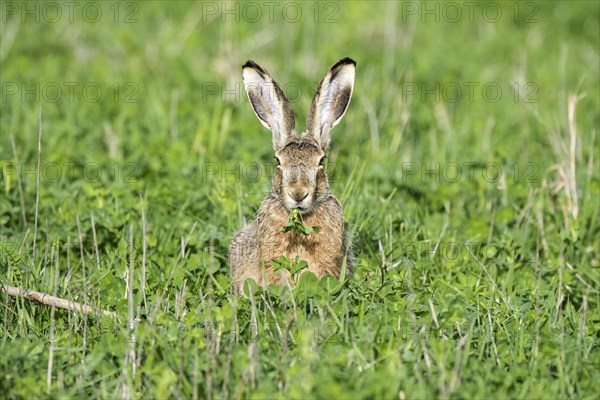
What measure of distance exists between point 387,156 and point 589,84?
2.99m

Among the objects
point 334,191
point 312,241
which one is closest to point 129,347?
point 312,241

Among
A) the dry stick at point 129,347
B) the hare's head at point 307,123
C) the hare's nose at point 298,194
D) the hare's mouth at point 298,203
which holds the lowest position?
the dry stick at point 129,347

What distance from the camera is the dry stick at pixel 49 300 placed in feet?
15.1

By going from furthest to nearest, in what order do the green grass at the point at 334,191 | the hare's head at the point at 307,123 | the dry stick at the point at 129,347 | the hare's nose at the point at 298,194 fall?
the hare's head at the point at 307,123, the hare's nose at the point at 298,194, the green grass at the point at 334,191, the dry stick at the point at 129,347

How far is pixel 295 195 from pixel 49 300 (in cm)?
131

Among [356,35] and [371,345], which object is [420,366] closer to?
[371,345]

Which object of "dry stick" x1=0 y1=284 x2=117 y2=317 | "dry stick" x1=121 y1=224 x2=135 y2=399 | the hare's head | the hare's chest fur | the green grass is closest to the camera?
"dry stick" x1=121 y1=224 x2=135 y2=399

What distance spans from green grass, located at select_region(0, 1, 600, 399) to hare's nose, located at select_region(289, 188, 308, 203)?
0.42m

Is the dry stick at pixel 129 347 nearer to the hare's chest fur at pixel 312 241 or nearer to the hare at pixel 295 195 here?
the hare at pixel 295 195

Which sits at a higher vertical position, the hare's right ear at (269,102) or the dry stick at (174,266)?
the hare's right ear at (269,102)

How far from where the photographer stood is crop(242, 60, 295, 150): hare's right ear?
18.4 ft

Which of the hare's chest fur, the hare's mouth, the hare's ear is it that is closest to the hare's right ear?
the hare's ear

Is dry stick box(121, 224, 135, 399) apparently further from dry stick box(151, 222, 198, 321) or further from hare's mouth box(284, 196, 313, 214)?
hare's mouth box(284, 196, 313, 214)

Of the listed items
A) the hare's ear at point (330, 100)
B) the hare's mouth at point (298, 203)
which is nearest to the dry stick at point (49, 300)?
the hare's mouth at point (298, 203)
